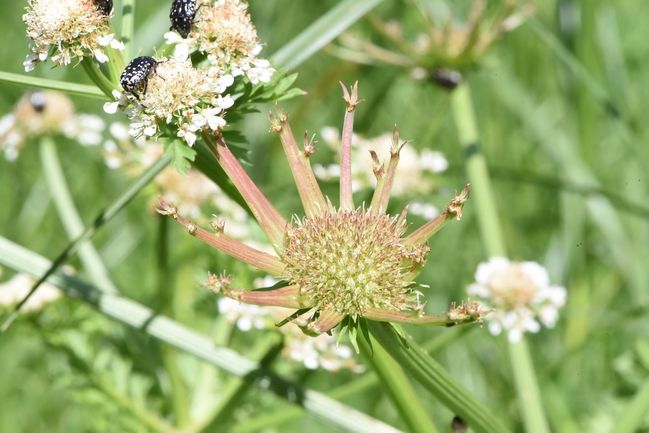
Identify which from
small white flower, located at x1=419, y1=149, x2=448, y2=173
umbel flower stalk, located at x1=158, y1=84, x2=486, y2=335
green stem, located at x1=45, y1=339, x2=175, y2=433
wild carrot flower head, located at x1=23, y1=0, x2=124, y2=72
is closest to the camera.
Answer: umbel flower stalk, located at x1=158, y1=84, x2=486, y2=335

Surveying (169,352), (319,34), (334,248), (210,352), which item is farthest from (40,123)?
(334,248)

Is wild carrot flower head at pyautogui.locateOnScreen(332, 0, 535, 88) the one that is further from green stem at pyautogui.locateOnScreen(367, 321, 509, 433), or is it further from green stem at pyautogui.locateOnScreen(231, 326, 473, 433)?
green stem at pyautogui.locateOnScreen(367, 321, 509, 433)

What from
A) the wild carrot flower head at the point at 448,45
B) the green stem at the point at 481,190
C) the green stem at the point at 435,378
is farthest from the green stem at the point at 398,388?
the wild carrot flower head at the point at 448,45

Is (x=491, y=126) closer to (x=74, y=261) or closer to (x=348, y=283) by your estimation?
(x=74, y=261)

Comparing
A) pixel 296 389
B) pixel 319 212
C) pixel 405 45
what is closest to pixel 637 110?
pixel 405 45

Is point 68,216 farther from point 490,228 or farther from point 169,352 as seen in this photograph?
point 490,228

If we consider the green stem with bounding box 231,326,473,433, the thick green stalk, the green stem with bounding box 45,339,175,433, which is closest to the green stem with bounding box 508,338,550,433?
the thick green stalk

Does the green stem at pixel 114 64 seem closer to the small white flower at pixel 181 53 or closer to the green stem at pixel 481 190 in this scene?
the small white flower at pixel 181 53
